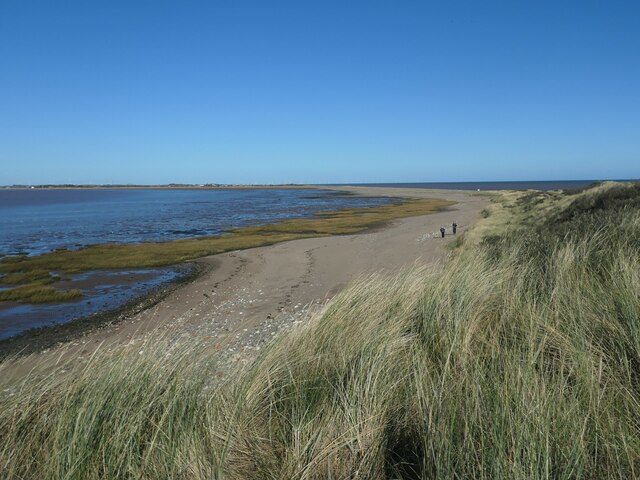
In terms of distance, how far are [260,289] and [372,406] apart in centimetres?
1176

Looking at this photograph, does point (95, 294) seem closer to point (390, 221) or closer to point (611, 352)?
point (611, 352)

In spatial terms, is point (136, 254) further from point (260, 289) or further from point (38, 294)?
point (260, 289)

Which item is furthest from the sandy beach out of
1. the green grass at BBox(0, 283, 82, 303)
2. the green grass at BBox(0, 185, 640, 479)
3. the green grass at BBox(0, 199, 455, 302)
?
the green grass at BBox(0, 283, 82, 303)

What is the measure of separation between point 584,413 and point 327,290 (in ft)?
37.6

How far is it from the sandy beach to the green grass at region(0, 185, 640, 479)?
946 millimetres

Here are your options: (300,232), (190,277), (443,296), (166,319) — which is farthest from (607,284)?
(300,232)

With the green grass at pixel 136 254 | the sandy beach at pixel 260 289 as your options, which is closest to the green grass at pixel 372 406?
the sandy beach at pixel 260 289

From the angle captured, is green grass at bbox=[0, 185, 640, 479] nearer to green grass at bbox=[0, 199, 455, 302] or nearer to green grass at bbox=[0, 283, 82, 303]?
green grass at bbox=[0, 283, 82, 303]

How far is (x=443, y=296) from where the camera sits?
4.52 metres

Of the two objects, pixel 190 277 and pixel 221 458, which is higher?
pixel 221 458

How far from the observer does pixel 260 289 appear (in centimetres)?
1407

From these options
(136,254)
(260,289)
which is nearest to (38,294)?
(136,254)

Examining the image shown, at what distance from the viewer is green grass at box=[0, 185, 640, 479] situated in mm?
2004

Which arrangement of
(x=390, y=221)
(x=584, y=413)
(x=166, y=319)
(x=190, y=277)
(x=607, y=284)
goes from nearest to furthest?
1. (x=584, y=413)
2. (x=607, y=284)
3. (x=166, y=319)
4. (x=190, y=277)
5. (x=390, y=221)
